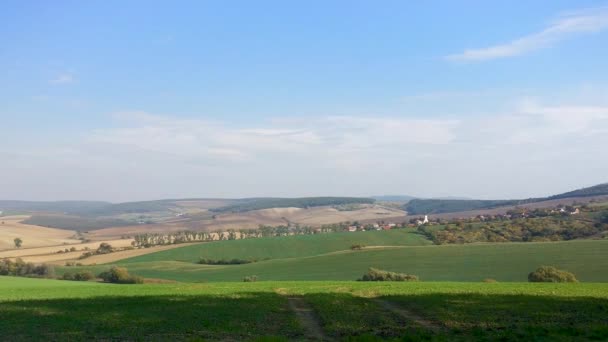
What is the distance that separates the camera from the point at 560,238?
83875mm

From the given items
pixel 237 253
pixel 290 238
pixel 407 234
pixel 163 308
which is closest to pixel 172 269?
pixel 237 253

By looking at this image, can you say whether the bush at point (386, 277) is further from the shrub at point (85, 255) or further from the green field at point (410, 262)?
the shrub at point (85, 255)

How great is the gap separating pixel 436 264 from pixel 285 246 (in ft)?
129

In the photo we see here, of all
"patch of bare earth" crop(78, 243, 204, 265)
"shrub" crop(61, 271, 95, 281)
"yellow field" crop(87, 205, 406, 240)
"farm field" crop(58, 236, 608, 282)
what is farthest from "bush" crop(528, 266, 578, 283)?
"yellow field" crop(87, 205, 406, 240)

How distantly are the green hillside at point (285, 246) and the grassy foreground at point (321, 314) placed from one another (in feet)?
191

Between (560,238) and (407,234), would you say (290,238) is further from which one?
(560,238)

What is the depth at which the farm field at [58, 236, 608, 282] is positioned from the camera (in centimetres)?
5225

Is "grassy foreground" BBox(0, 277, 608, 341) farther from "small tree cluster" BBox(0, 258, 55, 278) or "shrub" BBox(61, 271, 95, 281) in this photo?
"small tree cluster" BBox(0, 258, 55, 278)

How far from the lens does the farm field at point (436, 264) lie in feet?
171

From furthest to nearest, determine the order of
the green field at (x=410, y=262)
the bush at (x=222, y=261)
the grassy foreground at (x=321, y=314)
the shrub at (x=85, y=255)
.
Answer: the shrub at (x=85, y=255) → the bush at (x=222, y=261) → the green field at (x=410, y=262) → the grassy foreground at (x=321, y=314)

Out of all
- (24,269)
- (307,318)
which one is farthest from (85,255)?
(307,318)

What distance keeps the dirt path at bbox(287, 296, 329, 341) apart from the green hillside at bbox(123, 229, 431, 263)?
202 feet

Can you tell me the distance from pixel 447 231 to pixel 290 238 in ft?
91.7

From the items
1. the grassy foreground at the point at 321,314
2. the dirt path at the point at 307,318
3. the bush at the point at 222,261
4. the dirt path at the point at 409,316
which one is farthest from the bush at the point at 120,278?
the dirt path at the point at 409,316
